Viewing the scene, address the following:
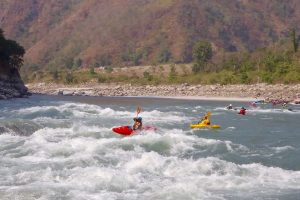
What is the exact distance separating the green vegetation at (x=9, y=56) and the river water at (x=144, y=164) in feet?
131

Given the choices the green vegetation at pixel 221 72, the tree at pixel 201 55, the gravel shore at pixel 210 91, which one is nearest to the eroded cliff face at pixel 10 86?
the gravel shore at pixel 210 91

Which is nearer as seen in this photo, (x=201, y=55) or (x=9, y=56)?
(x=9, y=56)

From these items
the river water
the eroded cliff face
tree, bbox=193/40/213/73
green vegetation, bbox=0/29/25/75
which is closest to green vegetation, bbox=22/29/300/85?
tree, bbox=193/40/213/73

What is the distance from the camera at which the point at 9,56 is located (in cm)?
6769

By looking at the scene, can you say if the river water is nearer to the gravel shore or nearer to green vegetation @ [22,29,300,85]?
the gravel shore

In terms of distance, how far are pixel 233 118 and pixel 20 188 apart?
25.8 meters

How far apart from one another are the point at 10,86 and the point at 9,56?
683 centimetres

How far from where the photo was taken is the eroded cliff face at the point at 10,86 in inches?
2280

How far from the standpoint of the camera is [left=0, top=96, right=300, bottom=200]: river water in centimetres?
1395

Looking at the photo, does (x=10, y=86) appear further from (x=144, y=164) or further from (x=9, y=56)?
(x=144, y=164)

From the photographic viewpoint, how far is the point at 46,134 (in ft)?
78.9

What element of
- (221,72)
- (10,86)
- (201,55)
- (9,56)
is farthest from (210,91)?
(9,56)

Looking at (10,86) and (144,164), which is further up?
(10,86)

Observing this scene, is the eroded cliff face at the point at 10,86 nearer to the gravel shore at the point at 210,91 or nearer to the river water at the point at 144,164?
the gravel shore at the point at 210,91
